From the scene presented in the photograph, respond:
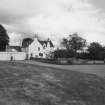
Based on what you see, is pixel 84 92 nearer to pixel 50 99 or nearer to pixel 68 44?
pixel 50 99

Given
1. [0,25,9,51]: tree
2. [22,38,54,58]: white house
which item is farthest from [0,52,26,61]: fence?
[0,25,9,51]: tree

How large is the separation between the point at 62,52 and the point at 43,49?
40.6 ft

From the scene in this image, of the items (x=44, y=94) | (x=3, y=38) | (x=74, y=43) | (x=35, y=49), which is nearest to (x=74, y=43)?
(x=74, y=43)

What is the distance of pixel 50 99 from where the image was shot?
6.71 m

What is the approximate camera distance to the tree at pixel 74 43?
71875 mm

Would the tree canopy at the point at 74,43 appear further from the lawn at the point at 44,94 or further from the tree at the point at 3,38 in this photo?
the lawn at the point at 44,94

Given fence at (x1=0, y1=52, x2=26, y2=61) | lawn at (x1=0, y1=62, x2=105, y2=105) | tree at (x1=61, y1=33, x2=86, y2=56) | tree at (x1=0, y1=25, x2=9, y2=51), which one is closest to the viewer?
lawn at (x1=0, y1=62, x2=105, y2=105)

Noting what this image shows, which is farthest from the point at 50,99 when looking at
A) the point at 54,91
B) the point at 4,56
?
the point at 4,56

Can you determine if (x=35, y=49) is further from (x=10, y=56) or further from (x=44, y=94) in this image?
(x=44, y=94)

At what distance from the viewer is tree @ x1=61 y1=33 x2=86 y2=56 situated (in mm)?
71875

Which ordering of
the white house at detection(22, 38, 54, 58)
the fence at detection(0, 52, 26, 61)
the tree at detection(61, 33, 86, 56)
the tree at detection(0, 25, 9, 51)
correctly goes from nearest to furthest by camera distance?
1. the fence at detection(0, 52, 26, 61)
2. the tree at detection(0, 25, 9, 51)
3. the white house at detection(22, 38, 54, 58)
4. the tree at detection(61, 33, 86, 56)

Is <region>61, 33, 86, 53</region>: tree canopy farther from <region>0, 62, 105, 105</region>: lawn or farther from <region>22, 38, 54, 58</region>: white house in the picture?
<region>0, 62, 105, 105</region>: lawn

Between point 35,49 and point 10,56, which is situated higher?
point 35,49

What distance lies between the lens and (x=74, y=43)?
72.0 m
